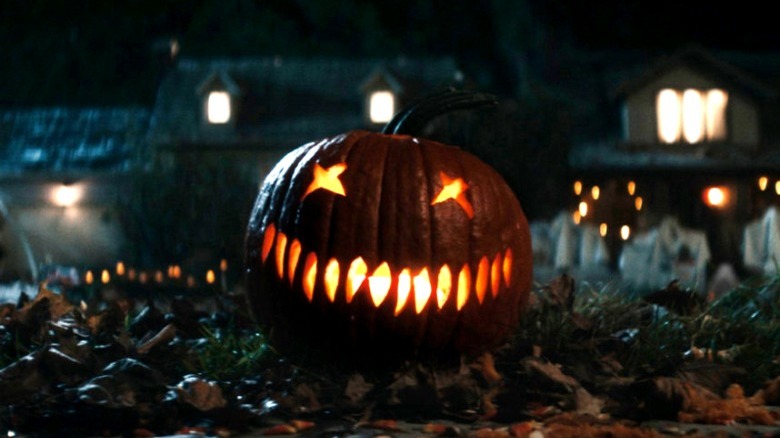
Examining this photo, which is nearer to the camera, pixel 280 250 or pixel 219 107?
pixel 280 250

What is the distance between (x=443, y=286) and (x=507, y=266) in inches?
14.4

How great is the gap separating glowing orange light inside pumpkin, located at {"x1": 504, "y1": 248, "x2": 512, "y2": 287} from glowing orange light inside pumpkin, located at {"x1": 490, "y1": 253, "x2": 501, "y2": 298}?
0.05m

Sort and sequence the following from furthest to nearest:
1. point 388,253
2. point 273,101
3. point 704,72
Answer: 1. point 273,101
2. point 704,72
3. point 388,253

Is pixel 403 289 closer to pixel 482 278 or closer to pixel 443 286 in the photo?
pixel 443 286

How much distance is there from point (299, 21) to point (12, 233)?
27.8 meters

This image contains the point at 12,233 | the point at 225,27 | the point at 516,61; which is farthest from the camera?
the point at 225,27

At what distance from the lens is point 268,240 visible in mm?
5543

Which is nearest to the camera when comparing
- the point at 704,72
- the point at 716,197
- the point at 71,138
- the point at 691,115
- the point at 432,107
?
the point at 432,107

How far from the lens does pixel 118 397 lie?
4.70 metres

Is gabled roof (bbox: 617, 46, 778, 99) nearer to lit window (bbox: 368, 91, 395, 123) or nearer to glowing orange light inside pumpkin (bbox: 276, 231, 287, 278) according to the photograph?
lit window (bbox: 368, 91, 395, 123)

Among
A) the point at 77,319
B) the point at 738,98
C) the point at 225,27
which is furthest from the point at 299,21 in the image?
the point at 77,319

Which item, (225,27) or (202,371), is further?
(225,27)

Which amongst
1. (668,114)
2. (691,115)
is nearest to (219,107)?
(668,114)

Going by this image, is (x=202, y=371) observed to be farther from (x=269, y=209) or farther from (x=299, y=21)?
(x=299, y=21)
